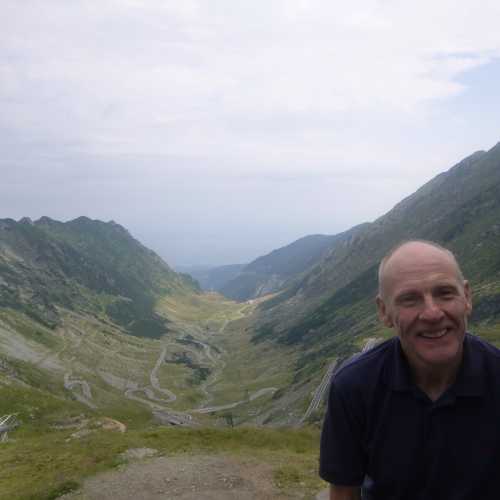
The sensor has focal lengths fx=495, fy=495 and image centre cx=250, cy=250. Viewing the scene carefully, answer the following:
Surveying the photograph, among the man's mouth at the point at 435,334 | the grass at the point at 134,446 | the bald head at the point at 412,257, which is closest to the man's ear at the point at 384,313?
the bald head at the point at 412,257

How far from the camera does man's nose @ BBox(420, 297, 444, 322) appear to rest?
5.82 meters

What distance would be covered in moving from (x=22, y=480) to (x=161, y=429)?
10.6 meters

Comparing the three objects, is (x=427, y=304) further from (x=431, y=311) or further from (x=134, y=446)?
(x=134, y=446)

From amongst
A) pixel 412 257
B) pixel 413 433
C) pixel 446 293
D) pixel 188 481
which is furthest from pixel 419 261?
pixel 188 481

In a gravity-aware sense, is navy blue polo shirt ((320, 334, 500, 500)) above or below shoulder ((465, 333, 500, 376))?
below

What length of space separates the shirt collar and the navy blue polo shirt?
1 cm

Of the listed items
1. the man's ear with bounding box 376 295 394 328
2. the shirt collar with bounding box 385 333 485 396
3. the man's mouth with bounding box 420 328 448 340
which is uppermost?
the man's ear with bounding box 376 295 394 328

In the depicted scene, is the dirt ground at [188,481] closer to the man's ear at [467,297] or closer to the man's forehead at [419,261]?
the man's ear at [467,297]

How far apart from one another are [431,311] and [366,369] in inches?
48.2

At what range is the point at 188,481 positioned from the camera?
26.6 metres

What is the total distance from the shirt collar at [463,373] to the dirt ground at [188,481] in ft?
67.6

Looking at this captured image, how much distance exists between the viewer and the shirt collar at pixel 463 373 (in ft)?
19.8

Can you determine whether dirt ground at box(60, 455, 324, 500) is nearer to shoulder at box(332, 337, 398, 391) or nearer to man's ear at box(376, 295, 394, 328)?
shoulder at box(332, 337, 398, 391)

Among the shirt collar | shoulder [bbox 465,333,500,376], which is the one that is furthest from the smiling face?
shoulder [bbox 465,333,500,376]
